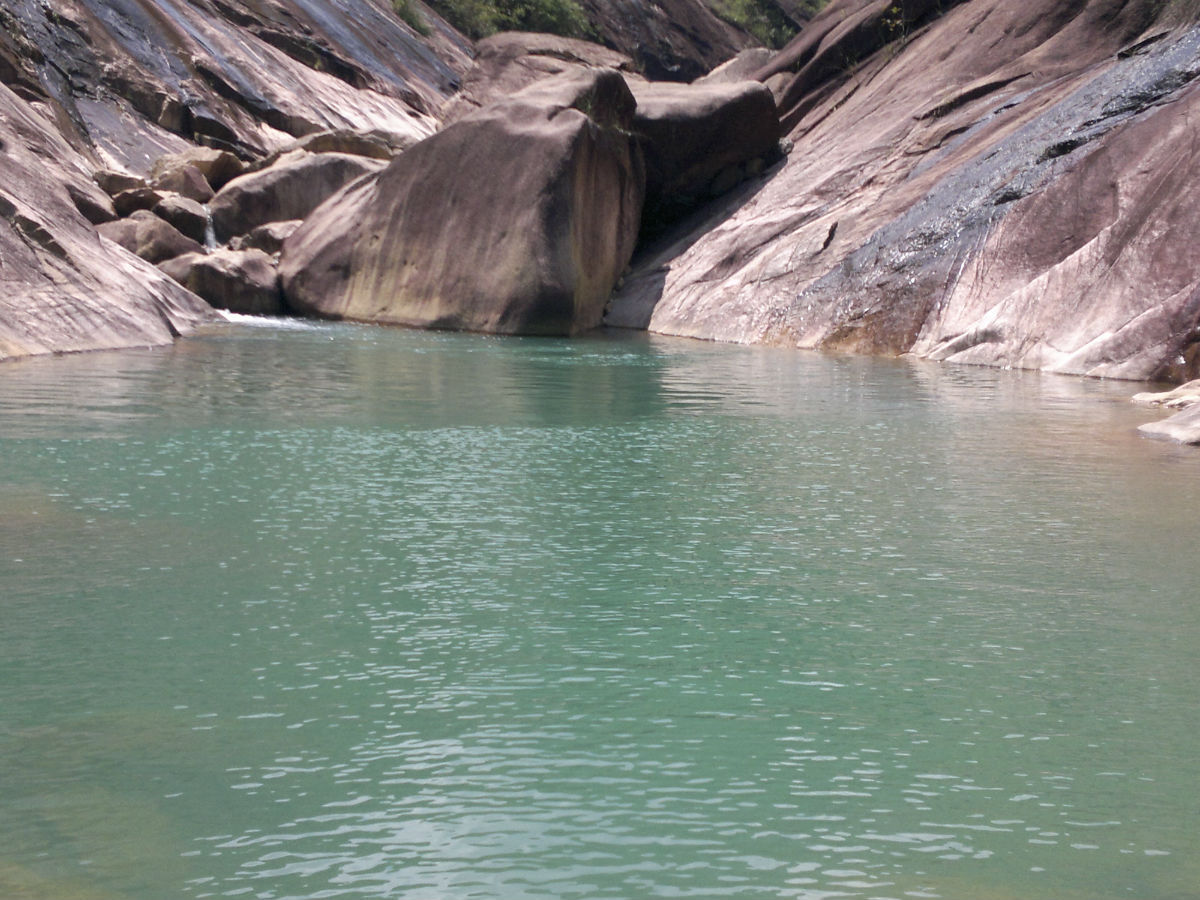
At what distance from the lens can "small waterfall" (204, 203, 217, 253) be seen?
71.0ft

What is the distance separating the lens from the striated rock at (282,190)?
22.2m

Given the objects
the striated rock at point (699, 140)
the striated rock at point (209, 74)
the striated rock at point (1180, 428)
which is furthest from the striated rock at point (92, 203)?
the striated rock at point (1180, 428)

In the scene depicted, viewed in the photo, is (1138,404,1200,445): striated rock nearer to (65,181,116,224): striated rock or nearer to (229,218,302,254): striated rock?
(65,181,116,224): striated rock

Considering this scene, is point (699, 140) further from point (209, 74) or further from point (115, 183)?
point (209, 74)

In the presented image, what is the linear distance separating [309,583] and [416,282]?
1510 centimetres

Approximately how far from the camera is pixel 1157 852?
2.56m

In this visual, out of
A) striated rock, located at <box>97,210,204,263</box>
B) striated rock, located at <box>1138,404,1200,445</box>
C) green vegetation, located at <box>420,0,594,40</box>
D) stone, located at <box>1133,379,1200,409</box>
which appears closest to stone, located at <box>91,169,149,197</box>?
striated rock, located at <box>97,210,204,263</box>

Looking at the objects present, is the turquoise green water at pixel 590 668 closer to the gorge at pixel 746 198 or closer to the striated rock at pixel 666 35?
the gorge at pixel 746 198

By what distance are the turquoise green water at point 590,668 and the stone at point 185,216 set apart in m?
14.4

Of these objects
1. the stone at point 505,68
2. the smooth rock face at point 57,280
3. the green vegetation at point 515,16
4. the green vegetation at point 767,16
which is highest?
the green vegetation at point 767,16

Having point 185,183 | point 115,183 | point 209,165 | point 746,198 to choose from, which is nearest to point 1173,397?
point 746,198

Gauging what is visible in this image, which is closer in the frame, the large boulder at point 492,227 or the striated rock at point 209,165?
the large boulder at point 492,227

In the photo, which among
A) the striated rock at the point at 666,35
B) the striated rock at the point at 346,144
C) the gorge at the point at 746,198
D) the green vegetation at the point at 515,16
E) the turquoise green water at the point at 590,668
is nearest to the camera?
the turquoise green water at the point at 590,668

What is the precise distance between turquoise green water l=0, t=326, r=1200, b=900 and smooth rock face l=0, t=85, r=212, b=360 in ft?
15.2
